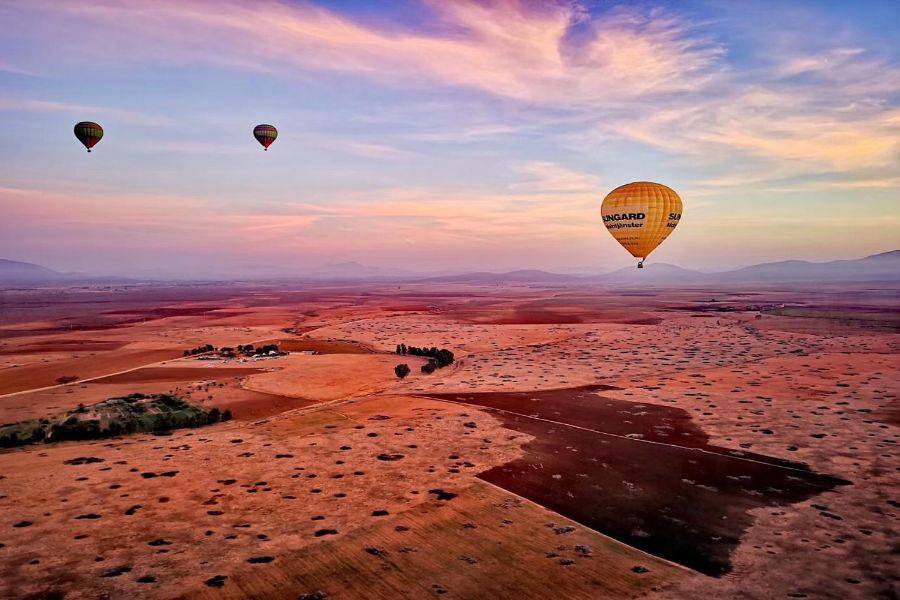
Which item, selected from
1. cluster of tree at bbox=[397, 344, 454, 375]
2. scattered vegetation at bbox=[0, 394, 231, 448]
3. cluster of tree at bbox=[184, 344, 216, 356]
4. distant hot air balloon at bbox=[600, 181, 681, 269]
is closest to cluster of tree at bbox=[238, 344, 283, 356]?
cluster of tree at bbox=[184, 344, 216, 356]

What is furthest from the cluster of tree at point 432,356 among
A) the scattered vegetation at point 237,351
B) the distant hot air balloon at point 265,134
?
the distant hot air balloon at point 265,134

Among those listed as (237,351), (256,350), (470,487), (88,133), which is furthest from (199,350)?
(470,487)

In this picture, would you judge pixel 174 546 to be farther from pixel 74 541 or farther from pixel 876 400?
pixel 876 400

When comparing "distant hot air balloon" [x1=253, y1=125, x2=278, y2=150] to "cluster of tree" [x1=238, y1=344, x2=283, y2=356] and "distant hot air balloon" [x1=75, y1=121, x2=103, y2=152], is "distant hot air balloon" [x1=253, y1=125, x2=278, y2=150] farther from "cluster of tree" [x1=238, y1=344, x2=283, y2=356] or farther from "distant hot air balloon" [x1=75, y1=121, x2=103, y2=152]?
"cluster of tree" [x1=238, y1=344, x2=283, y2=356]

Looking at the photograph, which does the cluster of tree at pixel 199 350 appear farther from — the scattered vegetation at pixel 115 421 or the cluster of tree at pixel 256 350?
the scattered vegetation at pixel 115 421

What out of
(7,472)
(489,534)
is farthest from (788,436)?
(7,472)
